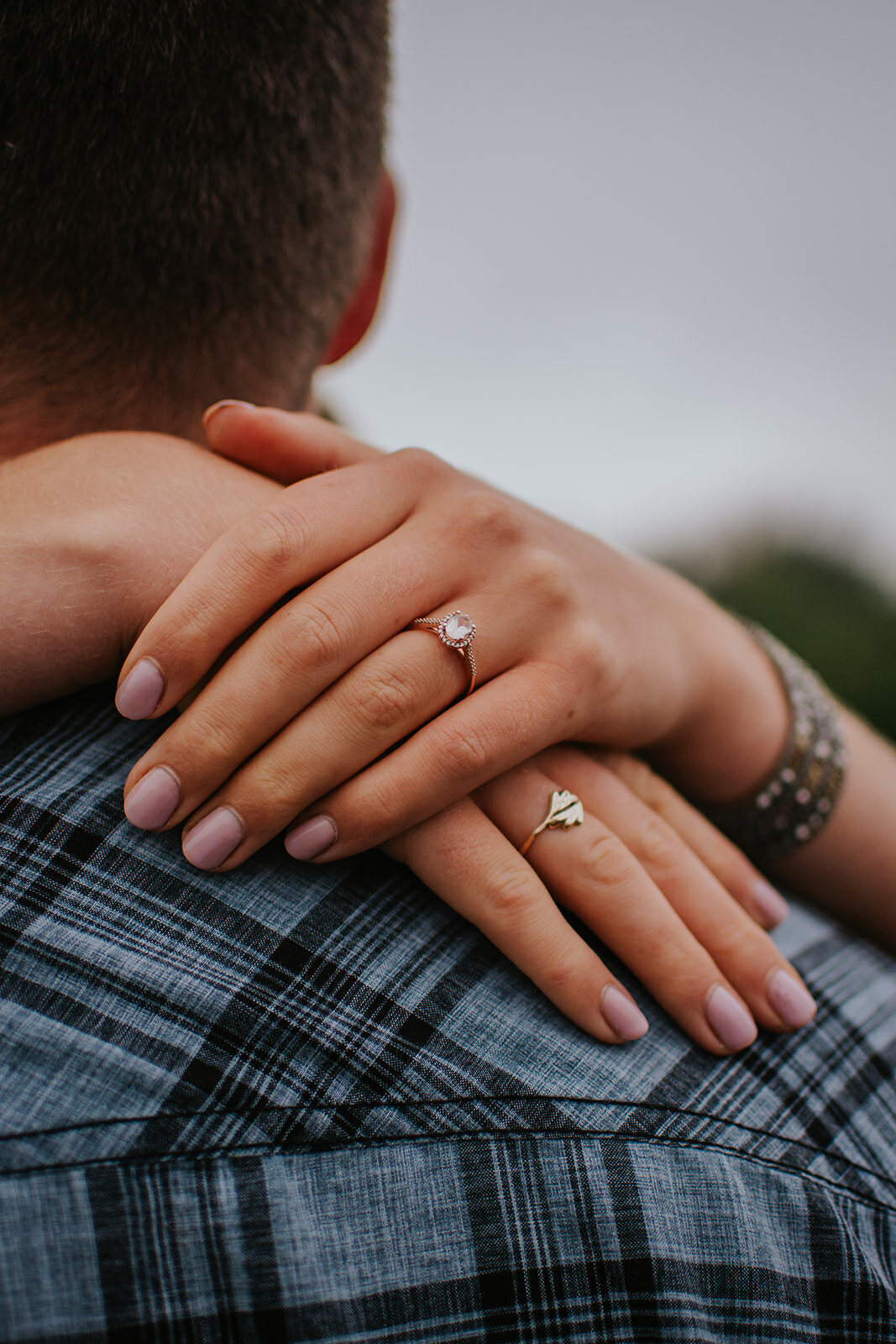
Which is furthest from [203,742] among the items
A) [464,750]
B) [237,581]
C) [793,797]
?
[793,797]

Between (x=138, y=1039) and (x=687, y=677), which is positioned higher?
(x=687, y=677)

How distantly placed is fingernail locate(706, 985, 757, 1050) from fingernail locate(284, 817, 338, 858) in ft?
1.86

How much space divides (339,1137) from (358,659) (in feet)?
1.80

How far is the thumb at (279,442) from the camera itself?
1147mm

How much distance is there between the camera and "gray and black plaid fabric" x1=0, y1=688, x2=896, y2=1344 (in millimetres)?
736

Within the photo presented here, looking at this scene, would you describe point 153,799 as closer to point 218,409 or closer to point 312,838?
point 312,838

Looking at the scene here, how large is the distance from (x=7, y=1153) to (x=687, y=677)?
119 cm

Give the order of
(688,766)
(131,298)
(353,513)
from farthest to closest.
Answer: (688,766) → (131,298) → (353,513)

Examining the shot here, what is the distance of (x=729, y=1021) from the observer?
3.38 ft

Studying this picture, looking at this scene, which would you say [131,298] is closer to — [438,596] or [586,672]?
[438,596]

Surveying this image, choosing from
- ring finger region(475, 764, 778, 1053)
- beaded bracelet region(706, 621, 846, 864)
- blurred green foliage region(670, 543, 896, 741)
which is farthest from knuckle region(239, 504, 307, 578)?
blurred green foliage region(670, 543, 896, 741)

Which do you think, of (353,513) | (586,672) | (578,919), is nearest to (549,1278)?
(578,919)

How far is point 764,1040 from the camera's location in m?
1.10

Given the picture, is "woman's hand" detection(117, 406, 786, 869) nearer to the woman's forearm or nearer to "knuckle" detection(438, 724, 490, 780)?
"knuckle" detection(438, 724, 490, 780)
